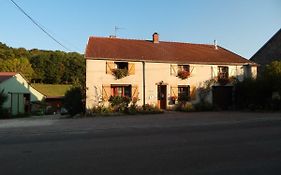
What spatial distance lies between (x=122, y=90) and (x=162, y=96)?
341 centimetres

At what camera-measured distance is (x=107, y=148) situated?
33.1ft

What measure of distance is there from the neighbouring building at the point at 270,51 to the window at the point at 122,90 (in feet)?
57.7

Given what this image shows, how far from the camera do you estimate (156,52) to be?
107 ft

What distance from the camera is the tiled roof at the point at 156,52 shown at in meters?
30.3

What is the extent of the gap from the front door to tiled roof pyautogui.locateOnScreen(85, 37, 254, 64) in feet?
7.49

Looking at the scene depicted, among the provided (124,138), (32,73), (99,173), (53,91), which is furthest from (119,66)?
(32,73)

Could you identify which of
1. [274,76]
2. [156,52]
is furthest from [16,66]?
[274,76]

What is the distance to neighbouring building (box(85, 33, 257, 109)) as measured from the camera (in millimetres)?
29000

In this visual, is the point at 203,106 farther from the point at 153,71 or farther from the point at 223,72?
the point at 153,71

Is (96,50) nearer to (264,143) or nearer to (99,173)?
(264,143)

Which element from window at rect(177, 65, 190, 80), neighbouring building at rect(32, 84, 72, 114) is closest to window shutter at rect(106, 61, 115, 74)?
window at rect(177, 65, 190, 80)

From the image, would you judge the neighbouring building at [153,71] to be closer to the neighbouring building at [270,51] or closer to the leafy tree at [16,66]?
the neighbouring building at [270,51]

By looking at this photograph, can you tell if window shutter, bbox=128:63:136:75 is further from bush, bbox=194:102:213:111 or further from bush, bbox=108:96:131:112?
bush, bbox=194:102:213:111

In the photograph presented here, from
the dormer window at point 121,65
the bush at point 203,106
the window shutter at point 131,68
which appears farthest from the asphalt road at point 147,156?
the dormer window at point 121,65
